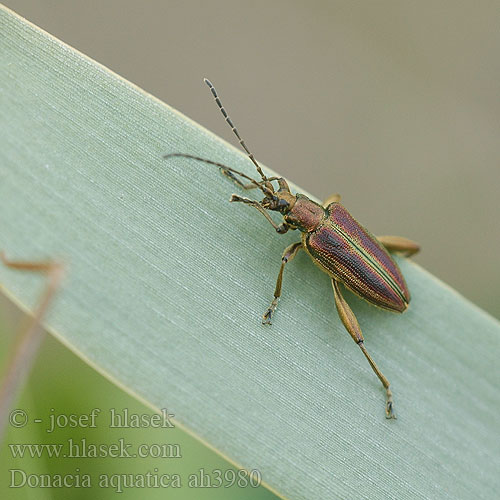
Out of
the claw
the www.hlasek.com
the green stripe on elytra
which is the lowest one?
the www.hlasek.com

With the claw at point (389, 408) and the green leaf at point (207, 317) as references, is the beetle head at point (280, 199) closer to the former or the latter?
the green leaf at point (207, 317)

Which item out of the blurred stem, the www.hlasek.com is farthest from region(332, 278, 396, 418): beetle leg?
the blurred stem

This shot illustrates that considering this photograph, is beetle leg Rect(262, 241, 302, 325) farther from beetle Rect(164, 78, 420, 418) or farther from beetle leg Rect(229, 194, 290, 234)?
beetle leg Rect(229, 194, 290, 234)

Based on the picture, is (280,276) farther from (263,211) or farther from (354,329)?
(354,329)

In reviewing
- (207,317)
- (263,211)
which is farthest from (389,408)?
(263,211)

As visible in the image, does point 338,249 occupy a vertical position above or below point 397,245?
below

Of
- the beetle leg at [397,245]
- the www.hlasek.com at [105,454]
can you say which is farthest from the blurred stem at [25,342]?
the beetle leg at [397,245]
